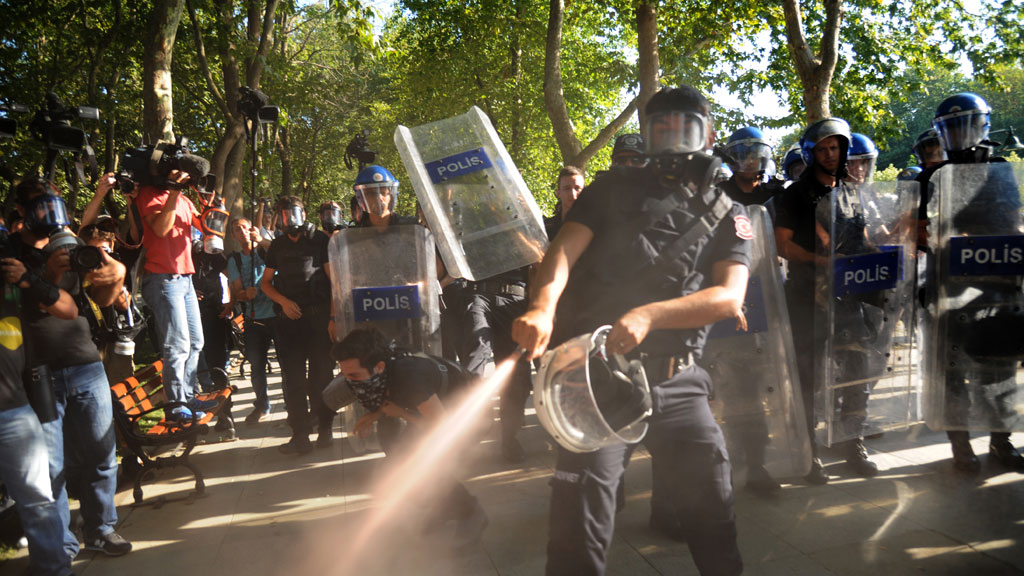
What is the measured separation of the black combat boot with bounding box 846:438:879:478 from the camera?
411cm

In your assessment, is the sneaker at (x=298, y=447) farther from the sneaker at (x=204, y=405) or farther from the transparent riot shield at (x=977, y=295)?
the transparent riot shield at (x=977, y=295)

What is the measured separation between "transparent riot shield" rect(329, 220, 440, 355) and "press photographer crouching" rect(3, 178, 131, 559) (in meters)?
1.32

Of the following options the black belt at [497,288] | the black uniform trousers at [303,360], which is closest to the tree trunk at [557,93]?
the black belt at [497,288]

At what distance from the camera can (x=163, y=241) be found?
4.96m

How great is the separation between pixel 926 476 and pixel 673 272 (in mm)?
2672

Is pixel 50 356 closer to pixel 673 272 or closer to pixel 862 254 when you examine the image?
pixel 673 272

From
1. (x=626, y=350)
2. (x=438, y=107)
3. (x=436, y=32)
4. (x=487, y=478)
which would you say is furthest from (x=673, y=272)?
(x=438, y=107)

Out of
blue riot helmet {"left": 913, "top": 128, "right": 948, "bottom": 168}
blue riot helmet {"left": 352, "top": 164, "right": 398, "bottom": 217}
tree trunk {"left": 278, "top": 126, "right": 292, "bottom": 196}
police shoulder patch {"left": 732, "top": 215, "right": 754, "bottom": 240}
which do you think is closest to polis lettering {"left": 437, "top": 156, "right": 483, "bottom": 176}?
blue riot helmet {"left": 352, "top": 164, "right": 398, "bottom": 217}

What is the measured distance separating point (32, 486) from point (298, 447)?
2.48 m

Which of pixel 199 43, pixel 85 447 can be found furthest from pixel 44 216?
pixel 199 43

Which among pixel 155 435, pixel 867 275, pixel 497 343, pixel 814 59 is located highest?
pixel 814 59

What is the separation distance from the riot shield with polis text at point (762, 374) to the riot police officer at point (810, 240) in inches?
11.1

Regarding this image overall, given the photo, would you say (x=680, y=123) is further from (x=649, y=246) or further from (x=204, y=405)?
(x=204, y=405)

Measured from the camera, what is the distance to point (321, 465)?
504 cm
